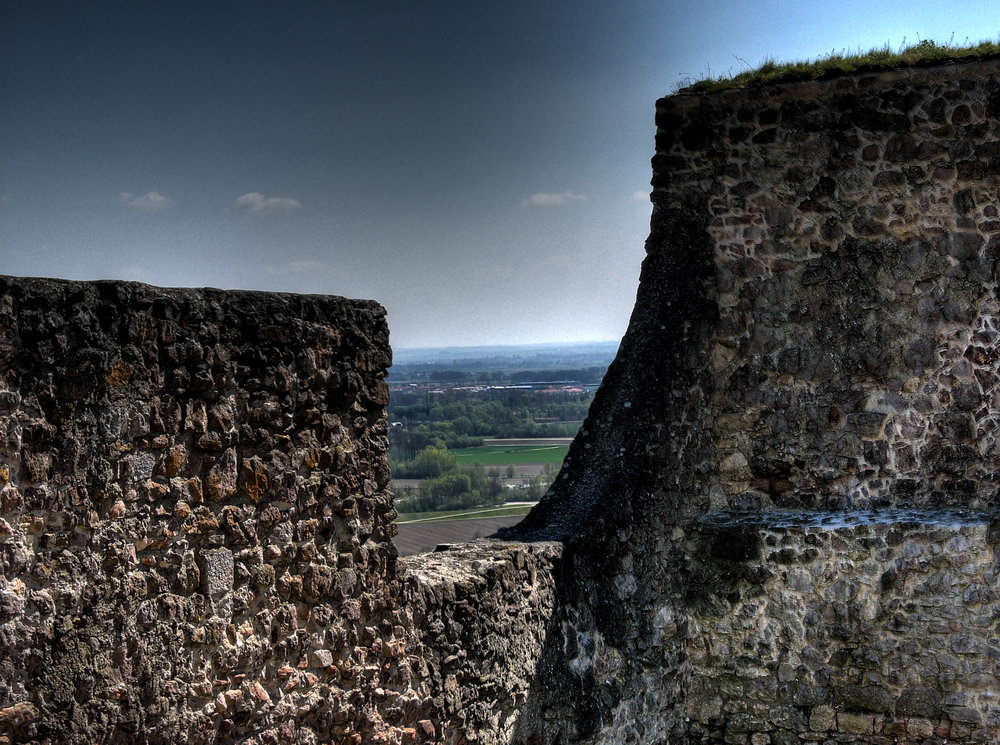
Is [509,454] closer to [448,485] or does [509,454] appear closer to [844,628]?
[448,485]

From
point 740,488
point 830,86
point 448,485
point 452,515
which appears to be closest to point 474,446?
point 448,485

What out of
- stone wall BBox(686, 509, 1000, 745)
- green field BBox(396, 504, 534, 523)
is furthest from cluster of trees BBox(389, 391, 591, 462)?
stone wall BBox(686, 509, 1000, 745)

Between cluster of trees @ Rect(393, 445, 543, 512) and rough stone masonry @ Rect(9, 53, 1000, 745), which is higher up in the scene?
rough stone masonry @ Rect(9, 53, 1000, 745)

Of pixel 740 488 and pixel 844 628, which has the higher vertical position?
pixel 740 488

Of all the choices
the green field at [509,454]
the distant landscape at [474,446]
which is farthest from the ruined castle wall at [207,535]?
the green field at [509,454]

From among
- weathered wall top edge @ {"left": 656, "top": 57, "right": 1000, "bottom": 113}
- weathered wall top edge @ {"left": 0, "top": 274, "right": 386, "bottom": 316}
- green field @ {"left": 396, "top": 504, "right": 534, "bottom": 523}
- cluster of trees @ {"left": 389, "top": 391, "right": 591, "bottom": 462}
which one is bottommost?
green field @ {"left": 396, "top": 504, "right": 534, "bottom": 523}

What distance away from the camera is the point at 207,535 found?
4055 mm

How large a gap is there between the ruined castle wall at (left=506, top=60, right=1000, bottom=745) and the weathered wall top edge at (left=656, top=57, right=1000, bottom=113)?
1 centimetres

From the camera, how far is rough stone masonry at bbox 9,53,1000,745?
4641 mm

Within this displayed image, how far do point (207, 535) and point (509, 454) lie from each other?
54.2ft

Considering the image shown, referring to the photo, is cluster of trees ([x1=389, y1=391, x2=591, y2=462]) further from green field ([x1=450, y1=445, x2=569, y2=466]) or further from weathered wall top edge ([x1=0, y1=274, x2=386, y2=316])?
weathered wall top edge ([x1=0, y1=274, x2=386, y2=316])

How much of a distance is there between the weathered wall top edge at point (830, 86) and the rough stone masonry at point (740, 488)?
0.02 metres

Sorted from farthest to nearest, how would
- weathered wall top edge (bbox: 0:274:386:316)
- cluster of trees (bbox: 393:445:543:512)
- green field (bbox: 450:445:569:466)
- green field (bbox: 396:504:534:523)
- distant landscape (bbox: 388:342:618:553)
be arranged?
green field (bbox: 450:445:569:466), cluster of trees (bbox: 393:445:543:512), distant landscape (bbox: 388:342:618:553), green field (bbox: 396:504:534:523), weathered wall top edge (bbox: 0:274:386:316)

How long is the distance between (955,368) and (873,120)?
1.46 m
